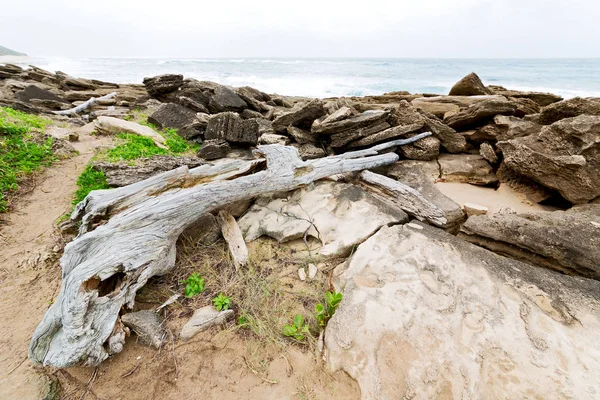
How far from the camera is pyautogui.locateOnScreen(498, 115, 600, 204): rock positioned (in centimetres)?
351

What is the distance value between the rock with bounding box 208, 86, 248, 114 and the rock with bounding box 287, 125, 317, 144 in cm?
338

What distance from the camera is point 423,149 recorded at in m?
4.88

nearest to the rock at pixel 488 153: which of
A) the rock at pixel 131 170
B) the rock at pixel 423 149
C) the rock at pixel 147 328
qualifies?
the rock at pixel 423 149

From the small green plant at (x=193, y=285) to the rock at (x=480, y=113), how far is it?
5.48 meters

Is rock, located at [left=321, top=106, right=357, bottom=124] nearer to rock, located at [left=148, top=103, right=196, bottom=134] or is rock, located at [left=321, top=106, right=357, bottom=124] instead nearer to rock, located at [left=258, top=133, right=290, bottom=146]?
rock, located at [left=258, top=133, right=290, bottom=146]

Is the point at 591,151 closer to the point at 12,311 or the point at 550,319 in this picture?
the point at 550,319

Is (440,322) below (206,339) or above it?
above

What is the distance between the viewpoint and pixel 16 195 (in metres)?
3.79

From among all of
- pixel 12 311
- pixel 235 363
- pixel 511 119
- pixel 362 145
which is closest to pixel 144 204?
pixel 12 311

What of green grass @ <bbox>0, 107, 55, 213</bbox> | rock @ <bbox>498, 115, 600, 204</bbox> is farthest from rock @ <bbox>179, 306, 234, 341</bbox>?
rock @ <bbox>498, 115, 600, 204</bbox>

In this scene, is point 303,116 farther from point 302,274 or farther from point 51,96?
point 51,96

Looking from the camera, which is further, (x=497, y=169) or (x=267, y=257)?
(x=497, y=169)

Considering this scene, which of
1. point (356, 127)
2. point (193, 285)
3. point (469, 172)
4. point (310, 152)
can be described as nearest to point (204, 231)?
point (193, 285)

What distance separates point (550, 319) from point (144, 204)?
398 centimetres
